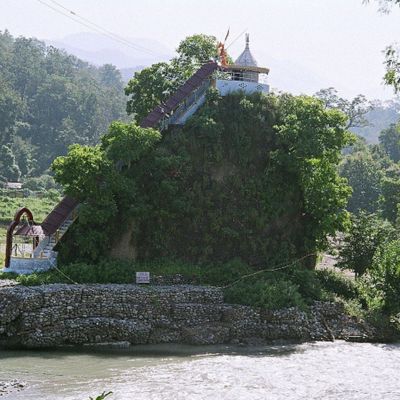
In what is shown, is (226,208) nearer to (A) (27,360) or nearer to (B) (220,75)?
(B) (220,75)

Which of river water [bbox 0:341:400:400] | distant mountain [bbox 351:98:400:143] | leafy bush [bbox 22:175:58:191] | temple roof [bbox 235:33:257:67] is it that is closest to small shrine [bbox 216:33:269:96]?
temple roof [bbox 235:33:257:67]

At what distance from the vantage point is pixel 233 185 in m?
31.4

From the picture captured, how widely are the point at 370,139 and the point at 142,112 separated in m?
154

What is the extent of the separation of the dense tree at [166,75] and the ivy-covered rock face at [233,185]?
5073 mm

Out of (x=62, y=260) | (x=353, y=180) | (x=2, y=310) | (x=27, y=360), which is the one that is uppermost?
(x=353, y=180)

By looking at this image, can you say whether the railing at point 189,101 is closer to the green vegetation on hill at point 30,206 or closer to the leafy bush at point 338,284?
the leafy bush at point 338,284

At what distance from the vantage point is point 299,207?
32.2 metres

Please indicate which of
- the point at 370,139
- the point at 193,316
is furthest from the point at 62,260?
the point at 370,139

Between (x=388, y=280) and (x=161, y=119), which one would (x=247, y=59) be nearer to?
(x=161, y=119)

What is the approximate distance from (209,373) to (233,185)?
12.0 metres

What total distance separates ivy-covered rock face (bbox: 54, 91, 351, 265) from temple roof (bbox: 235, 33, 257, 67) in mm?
2999

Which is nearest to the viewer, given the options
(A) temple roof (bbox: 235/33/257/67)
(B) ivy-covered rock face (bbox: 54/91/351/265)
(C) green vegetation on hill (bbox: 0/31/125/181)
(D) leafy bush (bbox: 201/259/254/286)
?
(D) leafy bush (bbox: 201/259/254/286)

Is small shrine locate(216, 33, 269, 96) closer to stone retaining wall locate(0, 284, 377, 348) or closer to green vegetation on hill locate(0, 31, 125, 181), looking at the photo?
stone retaining wall locate(0, 284, 377, 348)

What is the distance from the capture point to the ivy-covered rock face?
29719 millimetres
